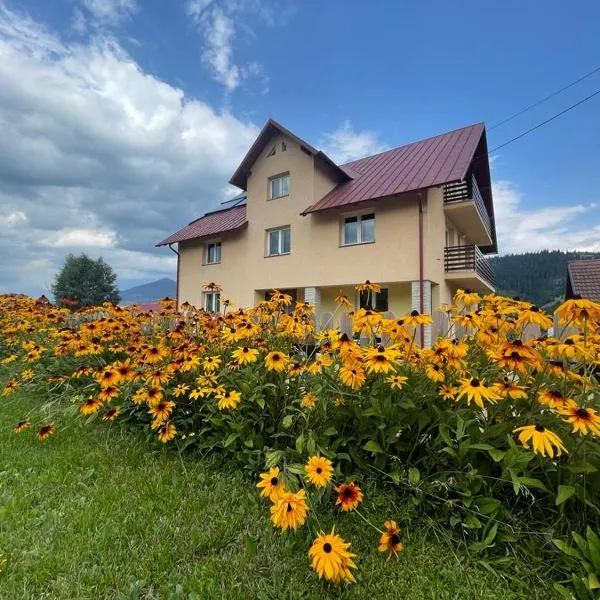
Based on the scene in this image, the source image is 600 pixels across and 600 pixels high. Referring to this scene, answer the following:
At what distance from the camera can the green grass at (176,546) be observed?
56.4 inches

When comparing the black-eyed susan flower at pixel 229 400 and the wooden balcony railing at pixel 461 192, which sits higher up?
the wooden balcony railing at pixel 461 192

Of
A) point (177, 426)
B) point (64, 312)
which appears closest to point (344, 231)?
point (64, 312)

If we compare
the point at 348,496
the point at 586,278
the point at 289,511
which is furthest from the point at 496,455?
the point at 586,278

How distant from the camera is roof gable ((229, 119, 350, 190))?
13812mm

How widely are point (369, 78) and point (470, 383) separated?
30.6 feet

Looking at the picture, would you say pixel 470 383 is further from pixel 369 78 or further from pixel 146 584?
pixel 369 78

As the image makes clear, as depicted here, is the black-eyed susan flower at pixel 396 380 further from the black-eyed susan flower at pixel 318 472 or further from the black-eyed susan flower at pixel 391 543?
the black-eyed susan flower at pixel 391 543

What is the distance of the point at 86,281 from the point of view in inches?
1303

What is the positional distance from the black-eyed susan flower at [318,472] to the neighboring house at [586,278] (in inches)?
636

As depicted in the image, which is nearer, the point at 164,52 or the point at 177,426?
the point at 177,426

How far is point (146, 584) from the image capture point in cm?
148

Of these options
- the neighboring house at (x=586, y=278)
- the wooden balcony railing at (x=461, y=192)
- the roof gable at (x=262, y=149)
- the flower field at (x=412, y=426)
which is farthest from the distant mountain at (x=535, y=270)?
the flower field at (x=412, y=426)

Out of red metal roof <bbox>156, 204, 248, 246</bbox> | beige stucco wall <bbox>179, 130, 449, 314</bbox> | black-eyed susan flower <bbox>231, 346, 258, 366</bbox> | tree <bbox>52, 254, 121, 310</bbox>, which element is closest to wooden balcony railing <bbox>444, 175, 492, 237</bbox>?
beige stucco wall <bbox>179, 130, 449, 314</bbox>

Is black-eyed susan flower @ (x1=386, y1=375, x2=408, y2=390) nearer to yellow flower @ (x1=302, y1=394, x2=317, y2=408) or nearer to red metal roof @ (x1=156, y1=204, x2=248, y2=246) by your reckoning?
yellow flower @ (x1=302, y1=394, x2=317, y2=408)
